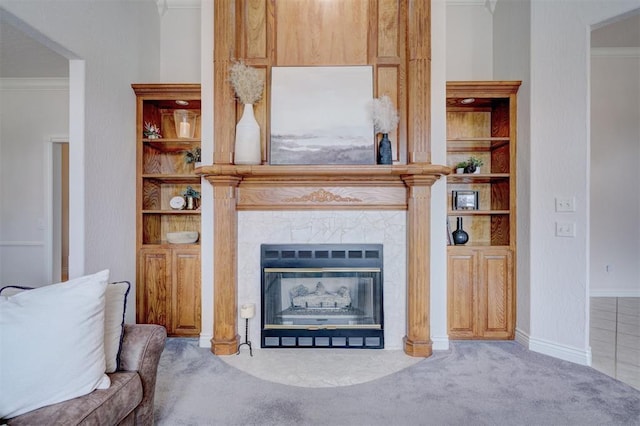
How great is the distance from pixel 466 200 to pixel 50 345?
3.30 metres

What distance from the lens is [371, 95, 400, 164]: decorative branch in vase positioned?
2758 mm

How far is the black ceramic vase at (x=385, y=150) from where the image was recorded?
2.76 meters

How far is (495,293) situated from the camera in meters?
3.05

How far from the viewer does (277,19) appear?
297 cm

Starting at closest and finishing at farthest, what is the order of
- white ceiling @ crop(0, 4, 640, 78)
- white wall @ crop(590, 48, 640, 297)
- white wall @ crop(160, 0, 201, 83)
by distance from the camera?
1. white ceiling @ crop(0, 4, 640, 78)
2. white wall @ crop(160, 0, 201, 83)
3. white wall @ crop(590, 48, 640, 297)

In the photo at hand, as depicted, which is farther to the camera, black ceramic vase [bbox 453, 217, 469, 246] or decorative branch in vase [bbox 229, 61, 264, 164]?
black ceramic vase [bbox 453, 217, 469, 246]

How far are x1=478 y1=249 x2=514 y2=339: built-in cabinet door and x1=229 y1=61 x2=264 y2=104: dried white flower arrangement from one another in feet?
8.20

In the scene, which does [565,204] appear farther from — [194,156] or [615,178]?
[194,156]

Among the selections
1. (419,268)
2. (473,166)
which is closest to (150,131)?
(419,268)

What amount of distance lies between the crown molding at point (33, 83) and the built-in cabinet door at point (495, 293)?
5.54m

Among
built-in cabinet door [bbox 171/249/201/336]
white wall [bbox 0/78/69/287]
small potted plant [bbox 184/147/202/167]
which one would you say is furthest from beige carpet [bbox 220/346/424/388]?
white wall [bbox 0/78/69/287]

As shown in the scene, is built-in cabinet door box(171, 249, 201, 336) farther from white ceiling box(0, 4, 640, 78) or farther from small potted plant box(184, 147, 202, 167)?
white ceiling box(0, 4, 640, 78)

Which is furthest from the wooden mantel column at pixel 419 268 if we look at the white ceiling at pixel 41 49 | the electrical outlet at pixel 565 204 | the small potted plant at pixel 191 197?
the white ceiling at pixel 41 49

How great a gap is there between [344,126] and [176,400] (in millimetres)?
2376
